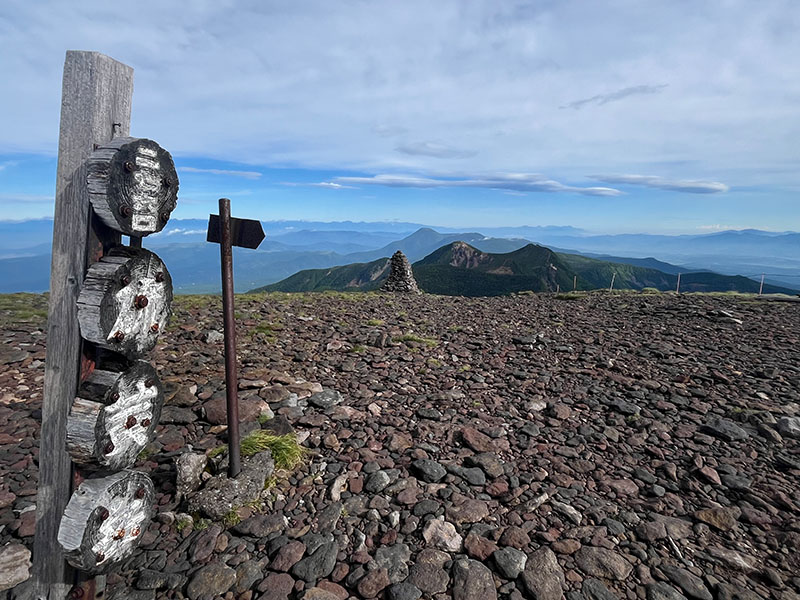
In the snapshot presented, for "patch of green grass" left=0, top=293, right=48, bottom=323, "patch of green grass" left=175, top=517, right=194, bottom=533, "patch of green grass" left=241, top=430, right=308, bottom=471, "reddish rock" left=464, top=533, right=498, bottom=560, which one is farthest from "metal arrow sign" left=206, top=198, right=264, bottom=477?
"patch of green grass" left=0, top=293, right=48, bottom=323

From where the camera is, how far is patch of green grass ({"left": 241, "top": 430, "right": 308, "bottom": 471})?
5.56 m

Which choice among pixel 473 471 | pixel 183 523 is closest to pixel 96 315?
pixel 183 523

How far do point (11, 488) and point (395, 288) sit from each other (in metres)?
25.9

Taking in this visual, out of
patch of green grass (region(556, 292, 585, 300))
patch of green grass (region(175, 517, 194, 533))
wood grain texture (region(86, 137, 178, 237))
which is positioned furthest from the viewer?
patch of green grass (region(556, 292, 585, 300))

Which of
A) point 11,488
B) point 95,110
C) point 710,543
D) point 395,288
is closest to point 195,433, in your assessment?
point 11,488

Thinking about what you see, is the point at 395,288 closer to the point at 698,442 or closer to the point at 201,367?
the point at 201,367

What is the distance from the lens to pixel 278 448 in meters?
5.71

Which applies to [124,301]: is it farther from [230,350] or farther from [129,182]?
[230,350]

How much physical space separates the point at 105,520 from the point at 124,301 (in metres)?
1.77

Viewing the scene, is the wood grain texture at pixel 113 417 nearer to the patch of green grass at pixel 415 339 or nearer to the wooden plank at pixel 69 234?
the wooden plank at pixel 69 234

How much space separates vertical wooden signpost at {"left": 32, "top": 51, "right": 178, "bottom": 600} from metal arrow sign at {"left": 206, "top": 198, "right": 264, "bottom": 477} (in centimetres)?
140

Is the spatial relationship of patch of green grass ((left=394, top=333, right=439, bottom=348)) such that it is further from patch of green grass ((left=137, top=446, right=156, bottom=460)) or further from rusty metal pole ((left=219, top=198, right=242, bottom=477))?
rusty metal pole ((left=219, top=198, right=242, bottom=477))

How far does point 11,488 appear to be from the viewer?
5.07 m

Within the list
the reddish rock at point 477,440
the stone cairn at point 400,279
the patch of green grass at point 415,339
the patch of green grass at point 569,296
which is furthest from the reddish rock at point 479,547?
the stone cairn at point 400,279
